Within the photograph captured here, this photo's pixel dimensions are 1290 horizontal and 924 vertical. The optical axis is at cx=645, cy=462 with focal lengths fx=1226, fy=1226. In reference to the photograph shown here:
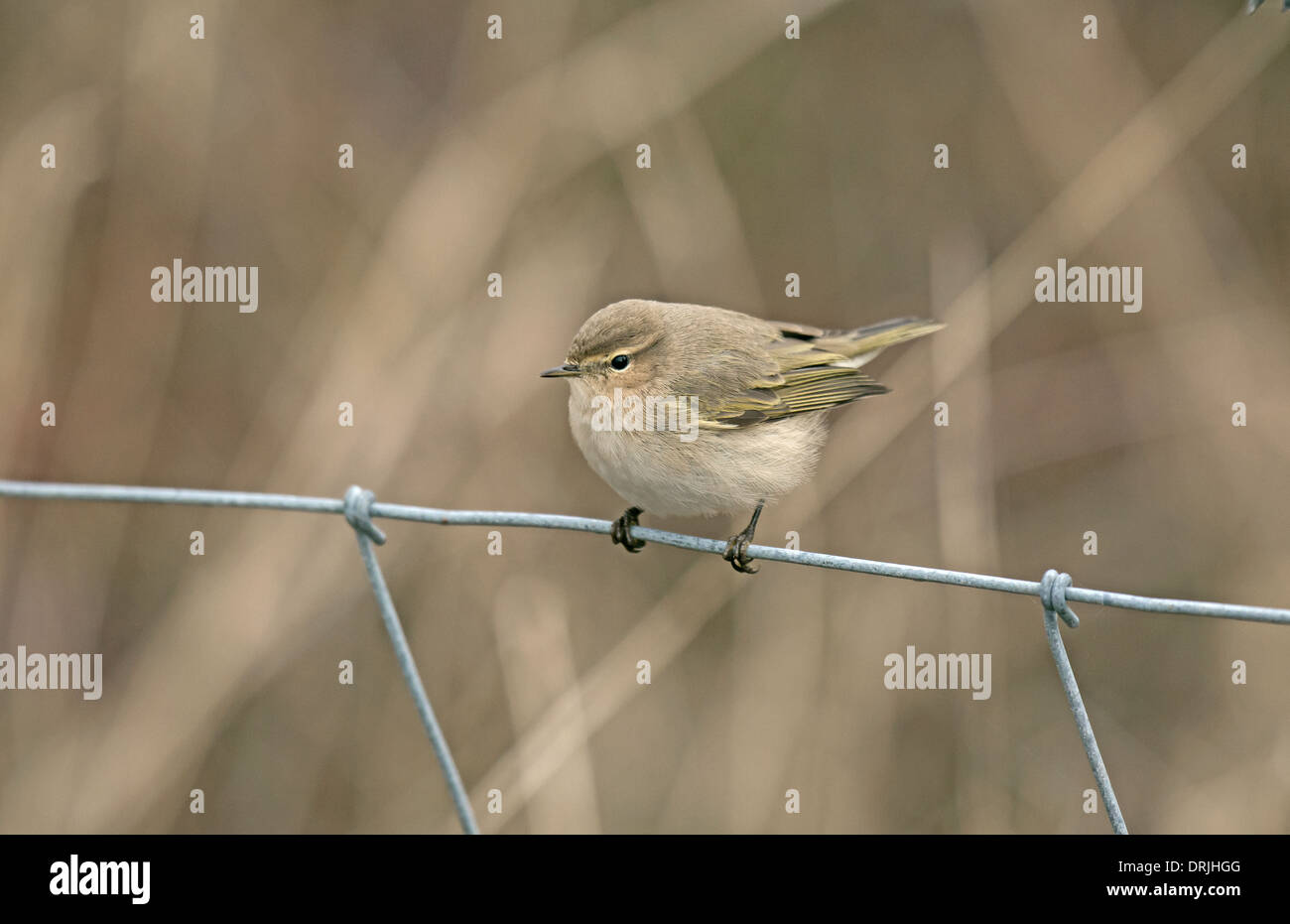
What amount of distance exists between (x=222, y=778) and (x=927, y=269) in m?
4.15

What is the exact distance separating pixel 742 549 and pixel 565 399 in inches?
88.8

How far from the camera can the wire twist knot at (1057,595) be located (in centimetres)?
232

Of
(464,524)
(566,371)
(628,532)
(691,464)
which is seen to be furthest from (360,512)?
(566,371)

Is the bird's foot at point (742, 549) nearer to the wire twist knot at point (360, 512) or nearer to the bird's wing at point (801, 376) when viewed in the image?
the bird's wing at point (801, 376)

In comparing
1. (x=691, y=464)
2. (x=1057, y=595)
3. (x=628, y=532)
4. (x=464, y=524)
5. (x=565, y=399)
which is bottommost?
(x=1057, y=595)

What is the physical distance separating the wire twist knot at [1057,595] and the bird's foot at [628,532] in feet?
4.14

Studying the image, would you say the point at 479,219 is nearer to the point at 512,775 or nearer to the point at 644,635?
the point at 644,635

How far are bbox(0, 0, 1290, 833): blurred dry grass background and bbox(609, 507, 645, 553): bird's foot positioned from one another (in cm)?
76

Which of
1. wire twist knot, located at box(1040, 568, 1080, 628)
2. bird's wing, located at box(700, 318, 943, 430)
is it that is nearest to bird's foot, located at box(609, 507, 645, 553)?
bird's wing, located at box(700, 318, 943, 430)

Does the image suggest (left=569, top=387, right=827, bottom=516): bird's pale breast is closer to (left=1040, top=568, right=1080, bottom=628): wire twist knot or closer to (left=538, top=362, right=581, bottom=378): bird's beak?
(left=538, top=362, right=581, bottom=378): bird's beak

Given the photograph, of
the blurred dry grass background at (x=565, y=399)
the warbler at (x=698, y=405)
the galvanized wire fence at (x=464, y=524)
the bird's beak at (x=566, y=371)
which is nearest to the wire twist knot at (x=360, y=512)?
the galvanized wire fence at (x=464, y=524)

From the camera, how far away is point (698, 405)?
4012 millimetres

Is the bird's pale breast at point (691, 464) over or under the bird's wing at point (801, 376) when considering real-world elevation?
under

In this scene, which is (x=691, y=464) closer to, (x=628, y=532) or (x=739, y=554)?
(x=739, y=554)
